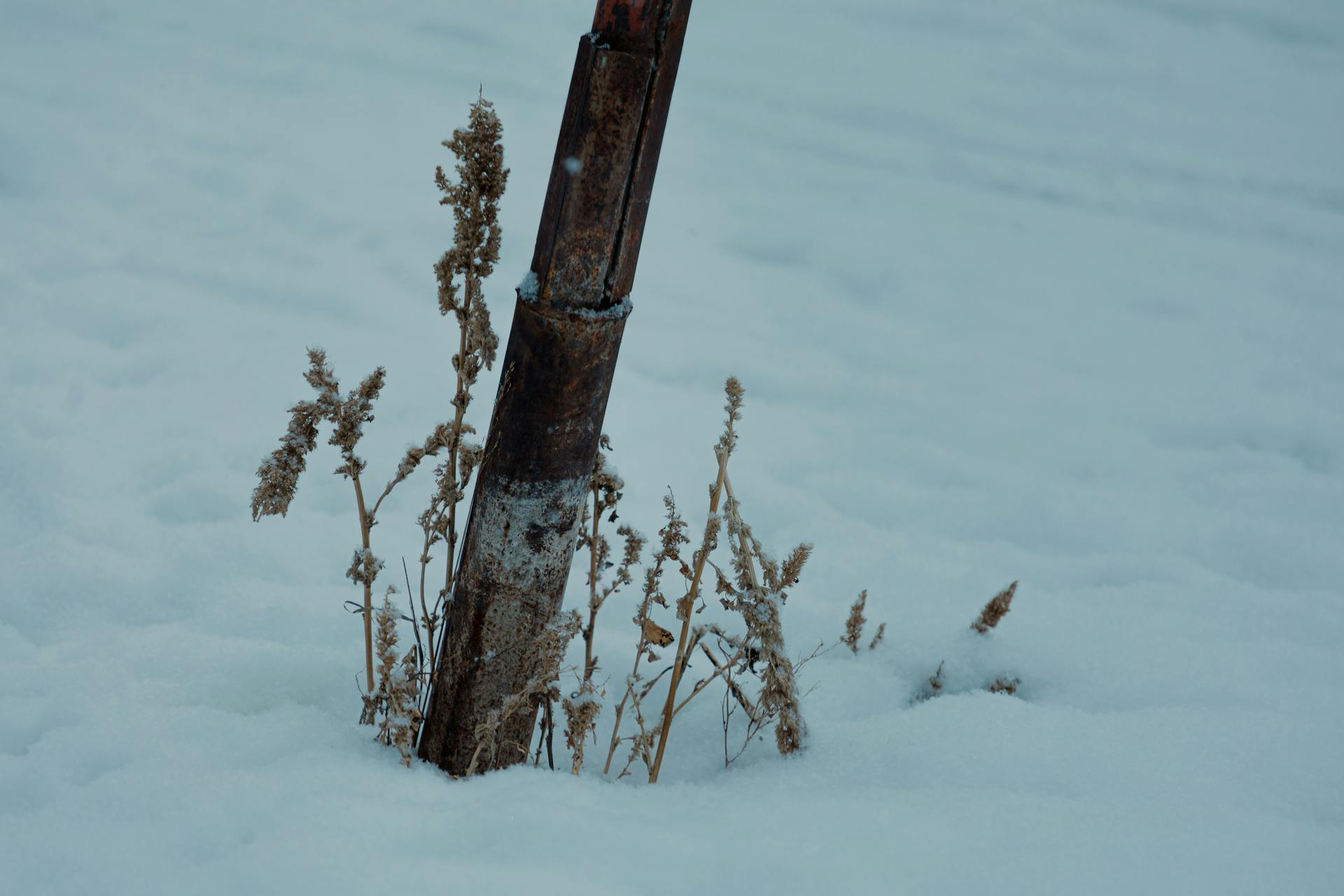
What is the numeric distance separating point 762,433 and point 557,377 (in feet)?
7.71

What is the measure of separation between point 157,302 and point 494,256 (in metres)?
2.75

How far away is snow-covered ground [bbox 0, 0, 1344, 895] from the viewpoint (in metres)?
1.54

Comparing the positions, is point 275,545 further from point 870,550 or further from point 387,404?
point 870,550

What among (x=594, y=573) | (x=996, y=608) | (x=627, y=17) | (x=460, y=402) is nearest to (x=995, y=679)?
(x=996, y=608)

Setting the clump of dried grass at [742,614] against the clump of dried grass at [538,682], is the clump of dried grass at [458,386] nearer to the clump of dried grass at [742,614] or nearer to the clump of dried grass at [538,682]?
the clump of dried grass at [538,682]

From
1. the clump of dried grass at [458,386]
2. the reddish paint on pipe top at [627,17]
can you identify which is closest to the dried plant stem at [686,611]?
the clump of dried grass at [458,386]

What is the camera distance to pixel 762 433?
3.73m

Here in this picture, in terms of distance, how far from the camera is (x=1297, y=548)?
10.8 feet

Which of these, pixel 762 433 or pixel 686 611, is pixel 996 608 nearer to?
pixel 686 611

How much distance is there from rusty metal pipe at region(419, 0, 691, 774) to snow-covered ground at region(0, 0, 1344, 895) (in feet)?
0.62

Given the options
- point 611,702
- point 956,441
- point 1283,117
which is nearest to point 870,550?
point 956,441

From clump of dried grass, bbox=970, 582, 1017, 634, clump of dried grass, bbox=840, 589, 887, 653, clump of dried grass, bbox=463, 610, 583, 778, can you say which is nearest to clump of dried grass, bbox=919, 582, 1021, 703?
clump of dried grass, bbox=970, 582, 1017, 634

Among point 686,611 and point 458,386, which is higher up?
point 458,386

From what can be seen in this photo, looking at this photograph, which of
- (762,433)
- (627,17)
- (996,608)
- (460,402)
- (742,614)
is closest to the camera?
(627,17)
